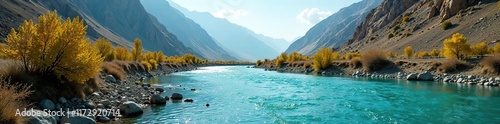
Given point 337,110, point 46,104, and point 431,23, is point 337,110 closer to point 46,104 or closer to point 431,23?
point 46,104

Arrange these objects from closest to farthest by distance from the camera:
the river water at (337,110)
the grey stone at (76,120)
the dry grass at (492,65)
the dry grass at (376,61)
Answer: the grey stone at (76,120) → the river water at (337,110) → the dry grass at (492,65) → the dry grass at (376,61)

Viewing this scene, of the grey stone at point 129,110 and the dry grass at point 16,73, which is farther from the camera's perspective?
the grey stone at point 129,110

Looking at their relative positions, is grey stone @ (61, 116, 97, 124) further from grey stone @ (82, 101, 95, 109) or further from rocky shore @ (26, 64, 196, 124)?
grey stone @ (82, 101, 95, 109)

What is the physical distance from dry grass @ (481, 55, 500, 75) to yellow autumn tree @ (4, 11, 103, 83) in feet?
155

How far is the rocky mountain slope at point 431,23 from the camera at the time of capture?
280 ft

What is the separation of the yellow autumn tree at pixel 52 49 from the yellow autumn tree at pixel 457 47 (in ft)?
177

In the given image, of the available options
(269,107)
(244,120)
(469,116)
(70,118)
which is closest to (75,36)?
(70,118)

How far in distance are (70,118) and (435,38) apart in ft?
330

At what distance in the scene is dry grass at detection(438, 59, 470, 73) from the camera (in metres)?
50.0

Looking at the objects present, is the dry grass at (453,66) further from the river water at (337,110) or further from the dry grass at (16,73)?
the dry grass at (16,73)

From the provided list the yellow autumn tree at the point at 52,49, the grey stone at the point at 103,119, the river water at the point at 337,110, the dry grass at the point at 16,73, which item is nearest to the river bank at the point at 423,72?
the river water at the point at 337,110

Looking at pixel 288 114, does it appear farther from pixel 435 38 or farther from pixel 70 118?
pixel 435 38

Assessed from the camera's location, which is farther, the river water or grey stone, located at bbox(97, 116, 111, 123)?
the river water

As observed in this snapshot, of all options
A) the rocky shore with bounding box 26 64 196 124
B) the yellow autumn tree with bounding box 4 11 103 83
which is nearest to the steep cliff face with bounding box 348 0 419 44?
the rocky shore with bounding box 26 64 196 124
